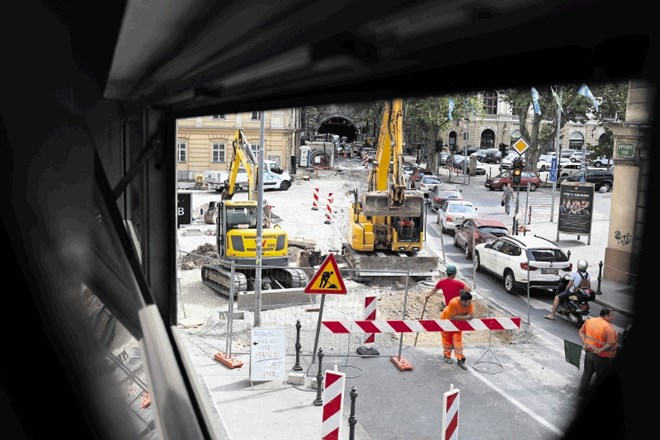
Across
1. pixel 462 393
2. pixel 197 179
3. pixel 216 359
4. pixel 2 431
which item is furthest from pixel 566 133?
pixel 197 179

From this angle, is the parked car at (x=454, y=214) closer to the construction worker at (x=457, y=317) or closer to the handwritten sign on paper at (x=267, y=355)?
the construction worker at (x=457, y=317)

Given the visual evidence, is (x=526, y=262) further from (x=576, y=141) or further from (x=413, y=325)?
(x=576, y=141)

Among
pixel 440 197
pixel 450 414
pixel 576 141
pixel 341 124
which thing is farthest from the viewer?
pixel 440 197

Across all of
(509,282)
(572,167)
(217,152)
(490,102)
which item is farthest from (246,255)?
(217,152)

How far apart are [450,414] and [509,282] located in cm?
830

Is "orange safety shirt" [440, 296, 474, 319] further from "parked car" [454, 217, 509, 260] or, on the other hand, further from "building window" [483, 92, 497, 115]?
"building window" [483, 92, 497, 115]

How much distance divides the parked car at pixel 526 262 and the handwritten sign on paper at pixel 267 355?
242 inches

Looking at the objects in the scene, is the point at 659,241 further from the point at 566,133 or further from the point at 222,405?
the point at 222,405

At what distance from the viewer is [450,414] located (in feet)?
22.7

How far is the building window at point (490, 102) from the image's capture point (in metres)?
1.11

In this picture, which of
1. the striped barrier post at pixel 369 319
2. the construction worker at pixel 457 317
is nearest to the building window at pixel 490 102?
the striped barrier post at pixel 369 319

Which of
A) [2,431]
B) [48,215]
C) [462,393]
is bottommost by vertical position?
[462,393]

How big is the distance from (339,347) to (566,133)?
9.26 metres

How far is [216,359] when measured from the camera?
33.3 ft
